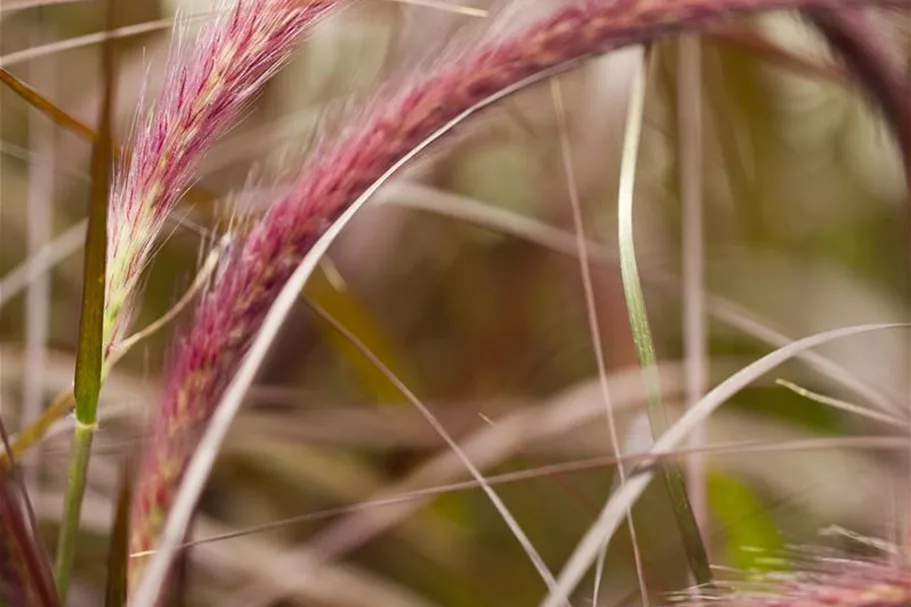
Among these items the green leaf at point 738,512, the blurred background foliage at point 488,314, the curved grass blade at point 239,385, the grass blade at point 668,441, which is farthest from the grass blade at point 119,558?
the green leaf at point 738,512

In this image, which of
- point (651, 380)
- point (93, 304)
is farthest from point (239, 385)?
point (651, 380)

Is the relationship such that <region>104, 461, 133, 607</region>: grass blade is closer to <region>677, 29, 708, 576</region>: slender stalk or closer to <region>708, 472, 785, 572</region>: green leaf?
<region>677, 29, 708, 576</region>: slender stalk

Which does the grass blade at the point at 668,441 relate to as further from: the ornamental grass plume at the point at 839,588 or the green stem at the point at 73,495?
the green stem at the point at 73,495

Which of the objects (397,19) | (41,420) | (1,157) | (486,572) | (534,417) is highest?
(397,19)

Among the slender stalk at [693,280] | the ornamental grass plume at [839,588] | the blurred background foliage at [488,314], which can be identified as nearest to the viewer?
the ornamental grass plume at [839,588]

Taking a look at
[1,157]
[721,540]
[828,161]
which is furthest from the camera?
[828,161]

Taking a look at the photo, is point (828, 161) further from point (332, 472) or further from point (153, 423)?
point (153, 423)

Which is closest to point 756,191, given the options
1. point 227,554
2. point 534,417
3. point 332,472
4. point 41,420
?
point 534,417

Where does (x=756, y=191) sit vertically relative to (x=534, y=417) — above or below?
above
